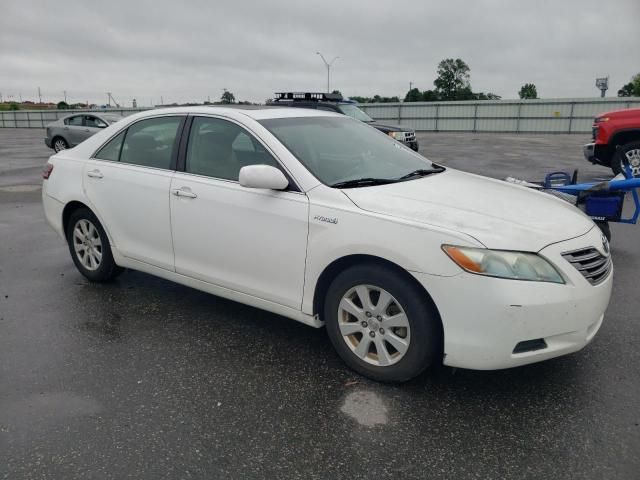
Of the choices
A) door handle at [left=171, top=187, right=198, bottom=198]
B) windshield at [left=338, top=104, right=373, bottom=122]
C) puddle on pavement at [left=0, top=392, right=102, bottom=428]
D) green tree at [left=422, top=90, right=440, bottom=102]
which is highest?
green tree at [left=422, top=90, right=440, bottom=102]

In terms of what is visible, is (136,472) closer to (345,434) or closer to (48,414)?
(48,414)

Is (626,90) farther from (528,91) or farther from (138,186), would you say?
(138,186)

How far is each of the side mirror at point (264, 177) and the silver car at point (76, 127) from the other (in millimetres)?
16667

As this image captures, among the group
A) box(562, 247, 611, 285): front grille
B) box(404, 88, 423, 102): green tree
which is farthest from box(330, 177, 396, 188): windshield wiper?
box(404, 88, 423, 102): green tree

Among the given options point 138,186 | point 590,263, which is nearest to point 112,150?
point 138,186

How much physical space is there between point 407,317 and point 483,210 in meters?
0.78

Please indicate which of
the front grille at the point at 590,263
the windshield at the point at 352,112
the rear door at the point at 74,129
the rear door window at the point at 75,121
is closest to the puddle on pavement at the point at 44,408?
the front grille at the point at 590,263

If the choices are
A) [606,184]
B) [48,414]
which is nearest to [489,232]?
[48,414]

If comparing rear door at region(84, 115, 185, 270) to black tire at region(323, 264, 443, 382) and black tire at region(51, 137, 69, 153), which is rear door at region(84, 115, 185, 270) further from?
black tire at region(51, 137, 69, 153)

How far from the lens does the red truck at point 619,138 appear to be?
412 inches

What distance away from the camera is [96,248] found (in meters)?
4.89

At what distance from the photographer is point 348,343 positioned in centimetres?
334

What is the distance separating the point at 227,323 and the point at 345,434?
1.67 m

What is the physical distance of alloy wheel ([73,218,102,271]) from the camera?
4863 millimetres
